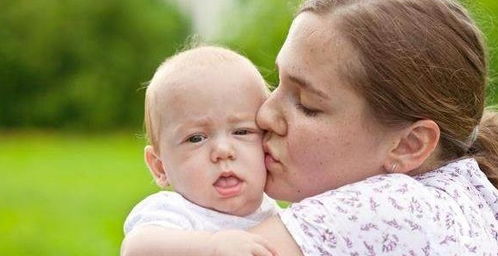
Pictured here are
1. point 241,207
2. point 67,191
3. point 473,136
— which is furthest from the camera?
point 67,191

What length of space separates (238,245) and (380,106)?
1.60 feet

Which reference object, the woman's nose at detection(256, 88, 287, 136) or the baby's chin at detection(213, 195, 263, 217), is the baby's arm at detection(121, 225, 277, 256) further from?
the woman's nose at detection(256, 88, 287, 136)

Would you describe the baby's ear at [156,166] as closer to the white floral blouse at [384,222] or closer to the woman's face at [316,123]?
the woman's face at [316,123]

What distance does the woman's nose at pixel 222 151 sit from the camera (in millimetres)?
2971

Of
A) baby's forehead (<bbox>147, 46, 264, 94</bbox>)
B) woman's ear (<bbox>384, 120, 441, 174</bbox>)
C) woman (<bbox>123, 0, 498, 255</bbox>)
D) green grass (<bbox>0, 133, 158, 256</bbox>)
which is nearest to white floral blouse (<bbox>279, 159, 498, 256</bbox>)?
woman (<bbox>123, 0, 498, 255</bbox>)

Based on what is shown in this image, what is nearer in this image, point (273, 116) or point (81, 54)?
point (273, 116)

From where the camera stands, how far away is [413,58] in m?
2.92

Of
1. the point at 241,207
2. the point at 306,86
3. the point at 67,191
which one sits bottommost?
the point at 67,191


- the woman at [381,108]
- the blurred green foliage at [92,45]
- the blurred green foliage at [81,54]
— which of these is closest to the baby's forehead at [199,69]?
the woman at [381,108]

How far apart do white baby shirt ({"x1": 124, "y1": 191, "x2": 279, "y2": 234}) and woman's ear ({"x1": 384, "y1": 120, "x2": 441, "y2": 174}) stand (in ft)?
→ 1.22

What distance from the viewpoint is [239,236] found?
2736 millimetres

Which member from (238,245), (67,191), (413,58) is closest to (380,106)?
(413,58)

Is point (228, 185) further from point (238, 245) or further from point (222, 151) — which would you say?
point (238, 245)

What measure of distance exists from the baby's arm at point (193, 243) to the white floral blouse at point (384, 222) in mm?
92
